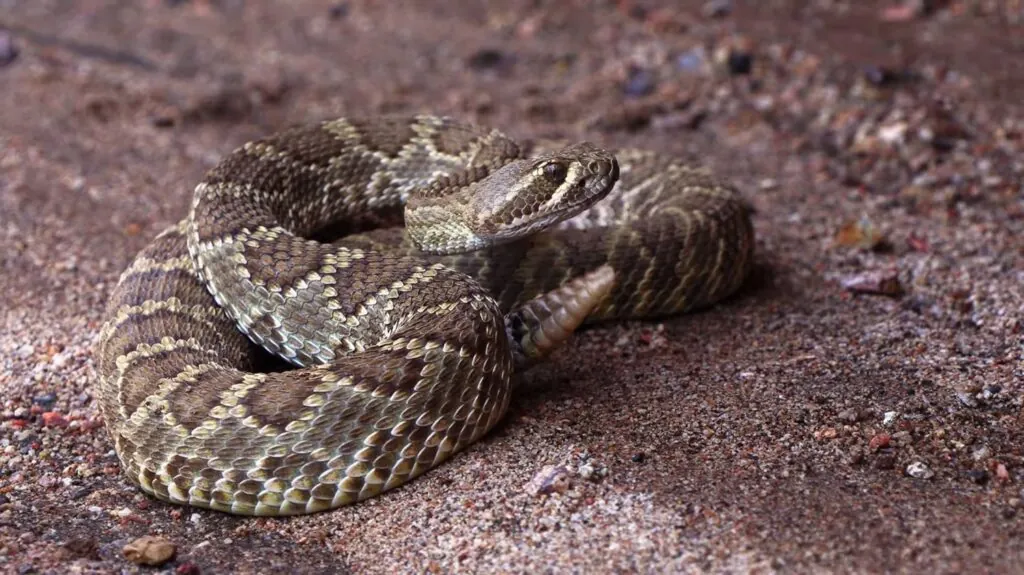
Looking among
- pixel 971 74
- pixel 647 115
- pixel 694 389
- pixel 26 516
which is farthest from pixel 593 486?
pixel 971 74

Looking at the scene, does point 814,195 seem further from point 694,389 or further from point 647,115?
point 694,389

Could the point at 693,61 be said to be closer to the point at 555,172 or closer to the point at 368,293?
the point at 555,172

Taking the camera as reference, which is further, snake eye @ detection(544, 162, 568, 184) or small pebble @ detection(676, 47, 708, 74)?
small pebble @ detection(676, 47, 708, 74)

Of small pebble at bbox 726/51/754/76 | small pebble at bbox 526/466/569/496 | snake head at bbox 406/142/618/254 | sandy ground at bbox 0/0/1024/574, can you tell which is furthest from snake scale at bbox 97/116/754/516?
small pebble at bbox 726/51/754/76

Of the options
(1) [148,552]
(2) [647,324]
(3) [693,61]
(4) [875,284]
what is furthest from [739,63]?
(1) [148,552]

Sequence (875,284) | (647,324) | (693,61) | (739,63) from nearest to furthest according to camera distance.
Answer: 1. (647,324)
2. (875,284)
3. (739,63)
4. (693,61)

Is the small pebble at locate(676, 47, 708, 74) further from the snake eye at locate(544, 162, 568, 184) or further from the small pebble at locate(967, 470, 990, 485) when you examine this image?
the small pebble at locate(967, 470, 990, 485)
